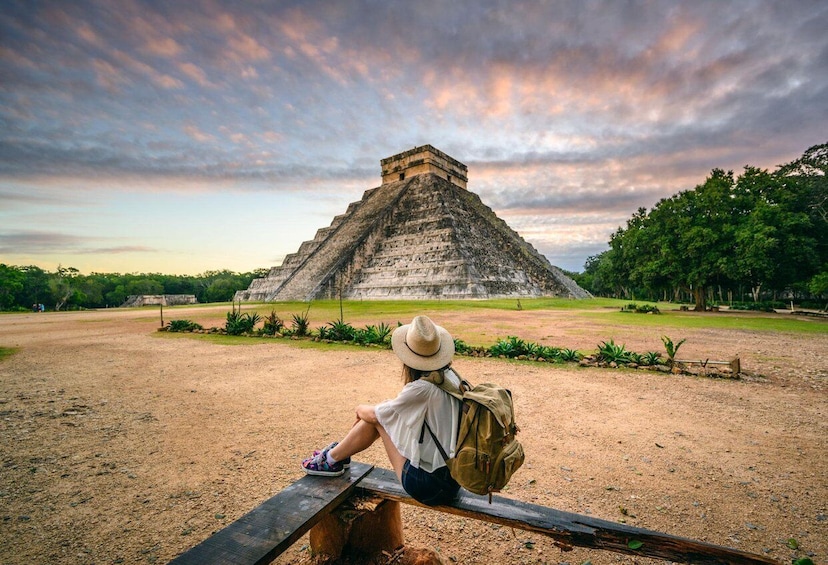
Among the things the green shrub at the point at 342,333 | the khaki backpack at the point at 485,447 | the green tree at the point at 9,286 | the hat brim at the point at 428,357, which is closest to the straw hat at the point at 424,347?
the hat brim at the point at 428,357

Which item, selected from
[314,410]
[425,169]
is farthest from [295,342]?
[425,169]

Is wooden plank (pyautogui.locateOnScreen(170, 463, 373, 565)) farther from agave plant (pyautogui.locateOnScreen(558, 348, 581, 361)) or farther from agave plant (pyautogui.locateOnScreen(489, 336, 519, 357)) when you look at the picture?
agave plant (pyautogui.locateOnScreen(558, 348, 581, 361))

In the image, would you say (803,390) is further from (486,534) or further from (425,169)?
(425,169)

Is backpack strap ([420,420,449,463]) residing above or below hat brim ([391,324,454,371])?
below

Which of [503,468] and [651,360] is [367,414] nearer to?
[503,468]

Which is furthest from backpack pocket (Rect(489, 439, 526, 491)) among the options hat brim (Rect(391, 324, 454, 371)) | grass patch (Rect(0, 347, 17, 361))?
grass patch (Rect(0, 347, 17, 361))

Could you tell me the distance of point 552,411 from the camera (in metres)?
5.28

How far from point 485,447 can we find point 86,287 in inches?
2951

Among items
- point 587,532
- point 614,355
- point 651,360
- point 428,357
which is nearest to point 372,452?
point 428,357

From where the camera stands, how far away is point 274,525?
82.0 inches

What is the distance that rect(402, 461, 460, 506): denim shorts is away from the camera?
222 cm

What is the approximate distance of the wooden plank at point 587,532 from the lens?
1.76 meters

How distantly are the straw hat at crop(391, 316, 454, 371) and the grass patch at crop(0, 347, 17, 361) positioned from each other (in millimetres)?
11925

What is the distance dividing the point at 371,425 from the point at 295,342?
30.8 feet
